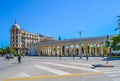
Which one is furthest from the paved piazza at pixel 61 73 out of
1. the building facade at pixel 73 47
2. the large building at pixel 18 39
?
the large building at pixel 18 39

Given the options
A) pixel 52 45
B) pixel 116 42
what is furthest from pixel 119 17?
pixel 52 45

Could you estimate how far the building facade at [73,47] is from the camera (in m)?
83.8

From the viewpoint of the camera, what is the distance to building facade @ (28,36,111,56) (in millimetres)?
83750

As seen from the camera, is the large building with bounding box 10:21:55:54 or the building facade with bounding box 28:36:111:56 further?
the large building with bounding box 10:21:55:54

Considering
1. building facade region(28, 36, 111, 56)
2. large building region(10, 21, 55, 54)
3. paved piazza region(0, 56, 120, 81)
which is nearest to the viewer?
paved piazza region(0, 56, 120, 81)

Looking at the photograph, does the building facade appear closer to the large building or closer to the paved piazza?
the large building

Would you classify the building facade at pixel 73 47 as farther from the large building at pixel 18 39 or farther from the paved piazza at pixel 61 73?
the paved piazza at pixel 61 73

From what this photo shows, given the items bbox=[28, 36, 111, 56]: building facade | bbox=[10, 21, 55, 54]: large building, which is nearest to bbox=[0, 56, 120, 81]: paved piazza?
bbox=[28, 36, 111, 56]: building facade

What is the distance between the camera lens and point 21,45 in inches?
6220

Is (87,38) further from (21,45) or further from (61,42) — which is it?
(21,45)

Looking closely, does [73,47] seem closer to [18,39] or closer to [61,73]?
[18,39]

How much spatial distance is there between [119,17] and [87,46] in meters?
28.9

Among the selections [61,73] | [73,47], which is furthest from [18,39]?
[61,73]

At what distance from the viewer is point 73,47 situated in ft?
324
